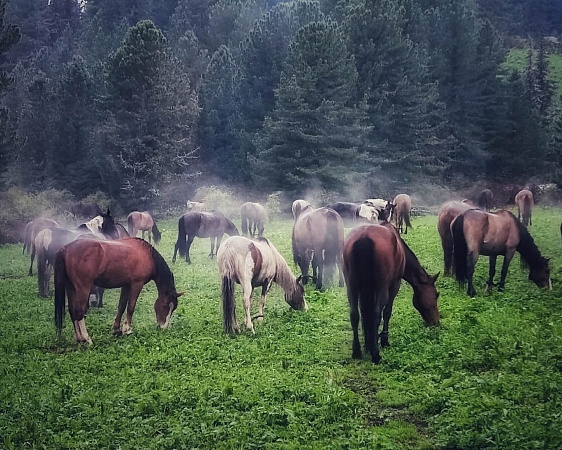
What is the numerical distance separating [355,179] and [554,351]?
52.5 ft

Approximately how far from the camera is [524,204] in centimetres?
1350

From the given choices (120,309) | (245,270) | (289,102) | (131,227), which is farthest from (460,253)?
(289,102)

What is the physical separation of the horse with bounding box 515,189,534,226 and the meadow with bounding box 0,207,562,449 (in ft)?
11.9

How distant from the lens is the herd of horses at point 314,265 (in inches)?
267

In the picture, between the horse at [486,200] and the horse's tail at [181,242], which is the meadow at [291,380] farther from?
the horse at [486,200]

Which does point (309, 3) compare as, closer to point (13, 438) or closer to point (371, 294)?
point (371, 294)

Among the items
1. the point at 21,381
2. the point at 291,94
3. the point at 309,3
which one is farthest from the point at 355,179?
the point at 21,381

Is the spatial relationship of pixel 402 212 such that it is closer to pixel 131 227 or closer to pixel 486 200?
pixel 486 200

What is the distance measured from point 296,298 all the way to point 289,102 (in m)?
14.4

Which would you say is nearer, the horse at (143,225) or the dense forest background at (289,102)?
the horse at (143,225)

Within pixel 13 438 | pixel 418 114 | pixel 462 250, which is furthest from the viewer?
pixel 418 114

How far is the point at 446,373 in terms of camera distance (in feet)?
20.0

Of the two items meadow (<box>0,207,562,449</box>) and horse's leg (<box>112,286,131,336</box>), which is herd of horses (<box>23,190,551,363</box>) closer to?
horse's leg (<box>112,286,131,336</box>)

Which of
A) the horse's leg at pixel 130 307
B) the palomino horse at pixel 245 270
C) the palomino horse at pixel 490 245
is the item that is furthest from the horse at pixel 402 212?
the horse's leg at pixel 130 307
